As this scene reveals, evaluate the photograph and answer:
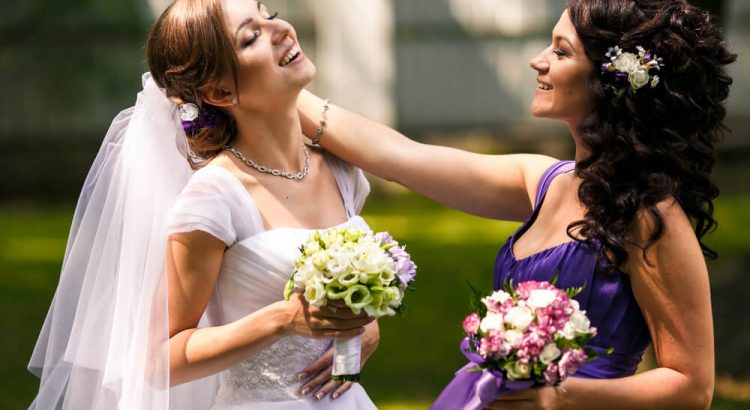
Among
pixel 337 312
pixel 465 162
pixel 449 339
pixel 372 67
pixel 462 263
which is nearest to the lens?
pixel 337 312

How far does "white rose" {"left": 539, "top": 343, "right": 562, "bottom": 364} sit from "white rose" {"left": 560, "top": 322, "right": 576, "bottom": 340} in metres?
0.05

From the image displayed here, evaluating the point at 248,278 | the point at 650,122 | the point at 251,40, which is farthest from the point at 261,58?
the point at 650,122

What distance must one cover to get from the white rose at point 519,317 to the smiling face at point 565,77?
865 mm

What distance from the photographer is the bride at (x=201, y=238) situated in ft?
12.2

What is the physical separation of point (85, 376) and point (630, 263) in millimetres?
1978

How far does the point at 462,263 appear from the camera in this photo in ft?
37.0

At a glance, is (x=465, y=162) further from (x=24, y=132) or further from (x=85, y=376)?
(x=24, y=132)

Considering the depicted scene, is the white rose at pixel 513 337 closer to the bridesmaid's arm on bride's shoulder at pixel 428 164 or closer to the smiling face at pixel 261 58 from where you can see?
the bridesmaid's arm on bride's shoulder at pixel 428 164

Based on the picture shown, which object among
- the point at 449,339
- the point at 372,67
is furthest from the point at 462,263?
the point at 372,67

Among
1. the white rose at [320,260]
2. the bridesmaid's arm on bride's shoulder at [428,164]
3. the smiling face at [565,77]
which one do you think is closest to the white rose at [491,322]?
the white rose at [320,260]

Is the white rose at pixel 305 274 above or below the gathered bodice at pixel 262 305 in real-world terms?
above

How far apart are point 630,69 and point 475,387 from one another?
1.20m

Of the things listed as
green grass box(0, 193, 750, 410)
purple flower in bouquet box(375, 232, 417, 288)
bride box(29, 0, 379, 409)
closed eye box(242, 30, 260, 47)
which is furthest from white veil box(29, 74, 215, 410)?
green grass box(0, 193, 750, 410)

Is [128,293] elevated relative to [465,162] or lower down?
lower down
